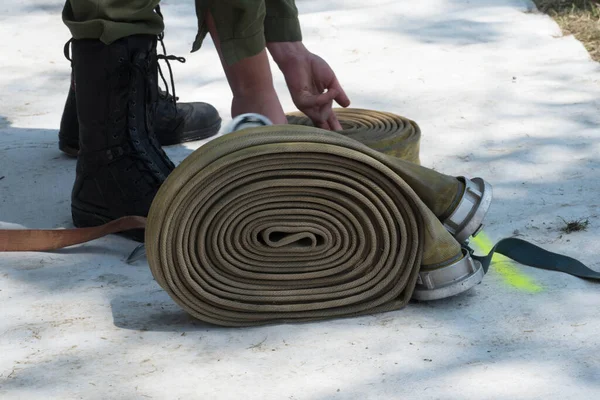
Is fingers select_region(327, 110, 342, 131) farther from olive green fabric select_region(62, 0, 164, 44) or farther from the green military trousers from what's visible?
olive green fabric select_region(62, 0, 164, 44)

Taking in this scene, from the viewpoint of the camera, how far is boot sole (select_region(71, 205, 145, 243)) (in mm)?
2195

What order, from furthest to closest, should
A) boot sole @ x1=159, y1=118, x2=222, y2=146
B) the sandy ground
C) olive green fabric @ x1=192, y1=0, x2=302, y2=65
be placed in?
boot sole @ x1=159, y1=118, x2=222, y2=146 → olive green fabric @ x1=192, y1=0, x2=302, y2=65 → the sandy ground

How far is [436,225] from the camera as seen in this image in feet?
5.53

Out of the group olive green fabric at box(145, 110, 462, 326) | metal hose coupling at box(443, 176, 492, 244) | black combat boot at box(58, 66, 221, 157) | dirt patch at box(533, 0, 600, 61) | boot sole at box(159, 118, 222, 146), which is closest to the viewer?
olive green fabric at box(145, 110, 462, 326)

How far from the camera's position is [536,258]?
74.7 inches

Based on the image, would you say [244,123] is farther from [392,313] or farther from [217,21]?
[217,21]

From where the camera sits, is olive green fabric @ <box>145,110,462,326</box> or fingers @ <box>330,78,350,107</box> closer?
olive green fabric @ <box>145,110,462,326</box>

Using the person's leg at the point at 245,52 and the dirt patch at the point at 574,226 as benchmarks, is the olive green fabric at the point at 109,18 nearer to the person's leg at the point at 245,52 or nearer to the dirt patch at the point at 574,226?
the person's leg at the point at 245,52

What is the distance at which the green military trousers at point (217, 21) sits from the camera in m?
2.07

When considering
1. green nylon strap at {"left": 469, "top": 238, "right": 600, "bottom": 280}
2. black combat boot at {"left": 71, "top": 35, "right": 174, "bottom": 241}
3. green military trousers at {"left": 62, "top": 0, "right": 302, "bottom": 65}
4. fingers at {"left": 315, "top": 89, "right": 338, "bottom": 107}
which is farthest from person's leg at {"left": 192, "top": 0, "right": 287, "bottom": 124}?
green nylon strap at {"left": 469, "top": 238, "right": 600, "bottom": 280}

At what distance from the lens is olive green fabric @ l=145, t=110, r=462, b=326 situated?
1612 millimetres

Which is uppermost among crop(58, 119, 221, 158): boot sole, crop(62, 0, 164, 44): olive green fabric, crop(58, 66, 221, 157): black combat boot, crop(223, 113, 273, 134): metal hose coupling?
crop(62, 0, 164, 44): olive green fabric

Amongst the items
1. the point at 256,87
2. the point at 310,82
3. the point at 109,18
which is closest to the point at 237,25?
the point at 256,87

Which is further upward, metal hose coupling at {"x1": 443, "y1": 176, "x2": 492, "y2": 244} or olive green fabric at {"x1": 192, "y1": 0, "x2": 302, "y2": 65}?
olive green fabric at {"x1": 192, "y1": 0, "x2": 302, "y2": 65}
